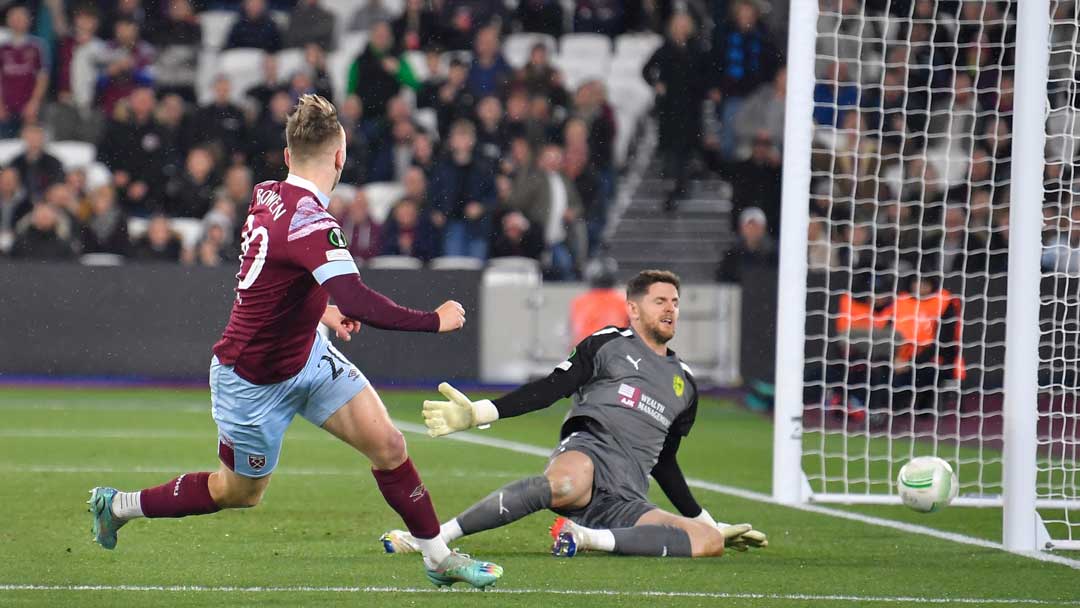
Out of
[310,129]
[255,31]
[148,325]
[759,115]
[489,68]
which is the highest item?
[255,31]

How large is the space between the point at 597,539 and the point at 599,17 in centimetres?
1405

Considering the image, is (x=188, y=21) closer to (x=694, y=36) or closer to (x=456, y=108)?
(x=456, y=108)

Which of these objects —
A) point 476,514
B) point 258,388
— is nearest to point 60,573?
point 258,388

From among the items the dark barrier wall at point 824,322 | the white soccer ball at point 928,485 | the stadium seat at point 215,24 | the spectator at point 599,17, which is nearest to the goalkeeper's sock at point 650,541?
the white soccer ball at point 928,485

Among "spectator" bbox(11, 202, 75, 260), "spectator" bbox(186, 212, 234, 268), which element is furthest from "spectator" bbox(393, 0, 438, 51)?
"spectator" bbox(11, 202, 75, 260)

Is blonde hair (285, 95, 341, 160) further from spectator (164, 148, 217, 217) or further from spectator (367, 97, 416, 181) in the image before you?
spectator (367, 97, 416, 181)

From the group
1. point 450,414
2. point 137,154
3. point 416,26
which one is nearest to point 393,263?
point 137,154

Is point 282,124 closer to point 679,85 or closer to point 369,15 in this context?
point 369,15

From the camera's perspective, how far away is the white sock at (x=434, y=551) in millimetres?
5770

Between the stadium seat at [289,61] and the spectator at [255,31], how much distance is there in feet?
0.37

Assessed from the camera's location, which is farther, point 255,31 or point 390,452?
point 255,31

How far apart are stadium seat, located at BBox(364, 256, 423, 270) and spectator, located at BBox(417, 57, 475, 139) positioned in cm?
193

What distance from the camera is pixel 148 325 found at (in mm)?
16234

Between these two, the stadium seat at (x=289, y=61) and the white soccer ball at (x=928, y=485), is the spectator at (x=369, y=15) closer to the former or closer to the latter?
the stadium seat at (x=289, y=61)
